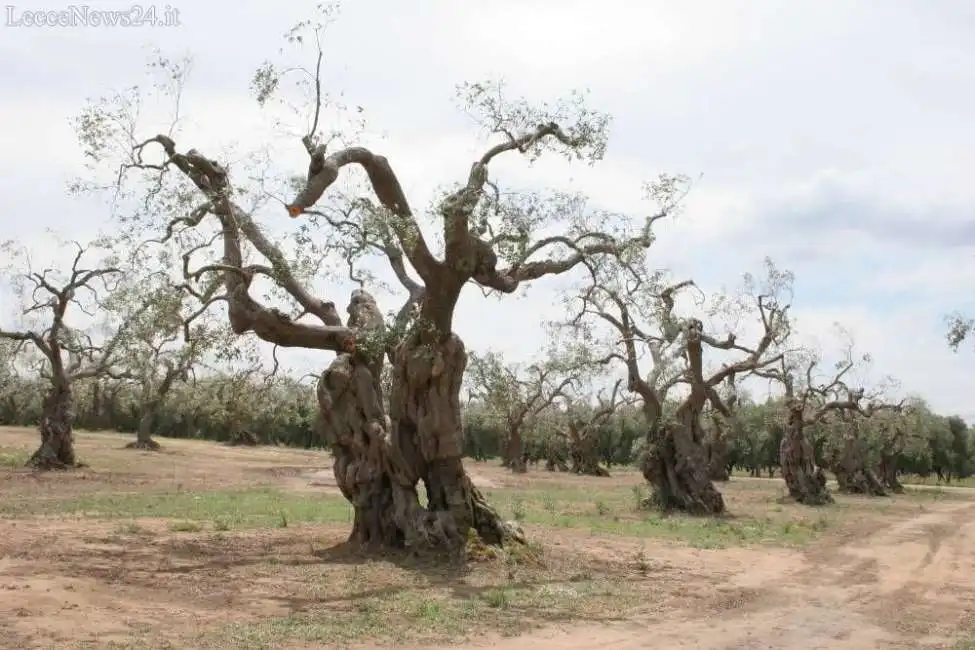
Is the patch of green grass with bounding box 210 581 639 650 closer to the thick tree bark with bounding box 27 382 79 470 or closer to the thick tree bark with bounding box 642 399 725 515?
the thick tree bark with bounding box 642 399 725 515

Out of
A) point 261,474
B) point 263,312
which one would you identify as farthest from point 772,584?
point 261,474

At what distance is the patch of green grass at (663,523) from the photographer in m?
21.0

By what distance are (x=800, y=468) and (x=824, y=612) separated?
24137 millimetres

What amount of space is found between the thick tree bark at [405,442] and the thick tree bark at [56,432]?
2327 centimetres

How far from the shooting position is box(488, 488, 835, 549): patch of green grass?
2095 centimetres

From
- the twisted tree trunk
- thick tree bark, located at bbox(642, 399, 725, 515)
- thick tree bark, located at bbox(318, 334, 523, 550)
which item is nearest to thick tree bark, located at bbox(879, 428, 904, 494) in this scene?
the twisted tree trunk

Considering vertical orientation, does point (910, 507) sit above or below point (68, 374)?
below

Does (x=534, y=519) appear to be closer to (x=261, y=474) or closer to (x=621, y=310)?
(x=621, y=310)

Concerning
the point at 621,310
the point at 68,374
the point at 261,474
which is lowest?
the point at 261,474

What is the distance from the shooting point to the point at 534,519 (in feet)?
77.2

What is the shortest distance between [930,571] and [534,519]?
9.58m

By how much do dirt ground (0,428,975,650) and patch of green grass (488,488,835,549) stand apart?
0.82 metres

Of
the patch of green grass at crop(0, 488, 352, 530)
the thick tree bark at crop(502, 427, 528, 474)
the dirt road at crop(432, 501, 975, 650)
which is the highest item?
the thick tree bark at crop(502, 427, 528, 474)

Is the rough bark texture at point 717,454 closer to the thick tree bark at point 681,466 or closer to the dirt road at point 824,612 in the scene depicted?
the thick tree bark at point 681,466
